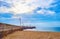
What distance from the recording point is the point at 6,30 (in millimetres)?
1904

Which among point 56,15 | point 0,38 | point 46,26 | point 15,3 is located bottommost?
point 0,38

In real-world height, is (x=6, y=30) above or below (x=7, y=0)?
below

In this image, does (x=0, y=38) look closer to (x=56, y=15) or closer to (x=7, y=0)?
(x=7, y=0)

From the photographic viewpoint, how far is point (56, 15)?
1.84 metres

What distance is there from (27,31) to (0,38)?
370 mm

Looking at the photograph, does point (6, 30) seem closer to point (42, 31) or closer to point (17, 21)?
point (17, 21)

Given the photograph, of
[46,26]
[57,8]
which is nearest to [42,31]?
[46,26]

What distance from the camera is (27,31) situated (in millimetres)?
1889

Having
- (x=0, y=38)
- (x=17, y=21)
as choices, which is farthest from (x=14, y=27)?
(x=0, y=38)

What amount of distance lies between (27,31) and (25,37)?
8 centimetres

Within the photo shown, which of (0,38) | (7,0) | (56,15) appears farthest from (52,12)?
(0,38)

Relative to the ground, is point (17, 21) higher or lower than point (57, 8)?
lower

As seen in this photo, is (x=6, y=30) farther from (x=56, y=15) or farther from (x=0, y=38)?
(x=56, y=15)

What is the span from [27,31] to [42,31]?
0.20 meters
